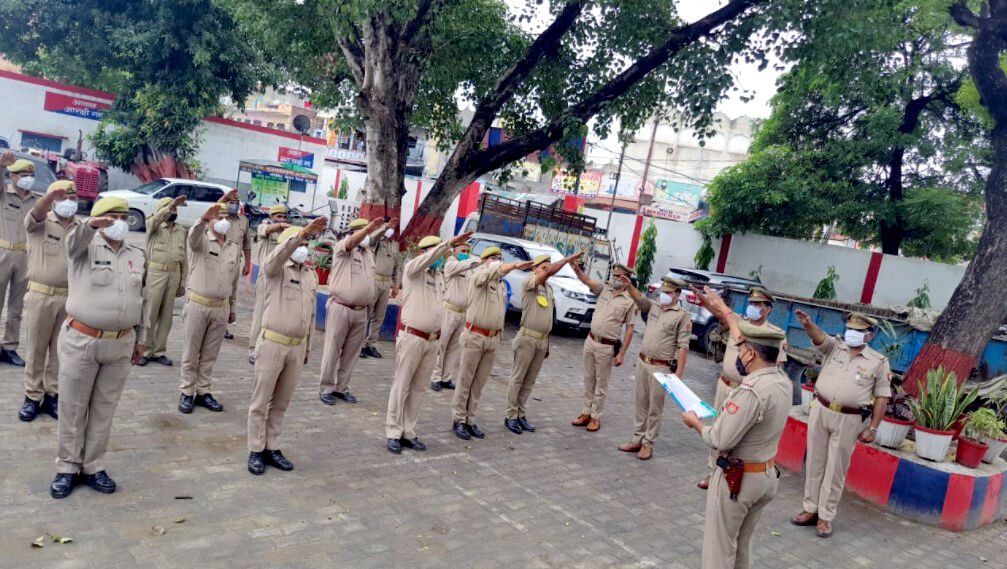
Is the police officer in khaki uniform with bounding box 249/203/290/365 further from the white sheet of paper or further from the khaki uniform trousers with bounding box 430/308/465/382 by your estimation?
the white sheet of paper

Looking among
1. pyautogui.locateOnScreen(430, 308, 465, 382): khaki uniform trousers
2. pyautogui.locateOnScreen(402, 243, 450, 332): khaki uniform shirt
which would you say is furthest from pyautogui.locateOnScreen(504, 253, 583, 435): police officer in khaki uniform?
pyautogui.locateOnScreen(402, 243, 450, 332): khaki uniform shirt

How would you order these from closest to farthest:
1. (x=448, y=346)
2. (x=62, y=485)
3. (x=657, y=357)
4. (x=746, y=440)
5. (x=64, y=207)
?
(x=746, y=440)
(x=62, y=485)
(x=64, y=207)
(x=657, y=357)
(x=448, y=346)

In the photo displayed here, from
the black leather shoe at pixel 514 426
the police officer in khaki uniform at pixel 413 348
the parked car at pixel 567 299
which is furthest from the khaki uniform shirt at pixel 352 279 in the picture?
the parked car at pixel 567 299

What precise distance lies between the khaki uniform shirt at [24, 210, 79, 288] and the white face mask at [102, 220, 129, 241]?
51.7 inches

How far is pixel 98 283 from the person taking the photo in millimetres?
4738

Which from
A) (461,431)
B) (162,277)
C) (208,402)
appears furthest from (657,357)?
(162,277)

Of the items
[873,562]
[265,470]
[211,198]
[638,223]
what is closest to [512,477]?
[265,470]

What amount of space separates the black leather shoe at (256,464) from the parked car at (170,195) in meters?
15.5

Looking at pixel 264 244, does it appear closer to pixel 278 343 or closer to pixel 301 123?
pixel 278 343

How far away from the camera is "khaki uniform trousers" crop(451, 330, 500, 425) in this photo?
7246 millimetres

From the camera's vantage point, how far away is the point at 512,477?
6387 mm

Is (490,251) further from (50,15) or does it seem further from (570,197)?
(570,197)

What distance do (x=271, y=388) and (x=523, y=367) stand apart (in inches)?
116

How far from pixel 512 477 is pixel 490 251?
2285 mm
